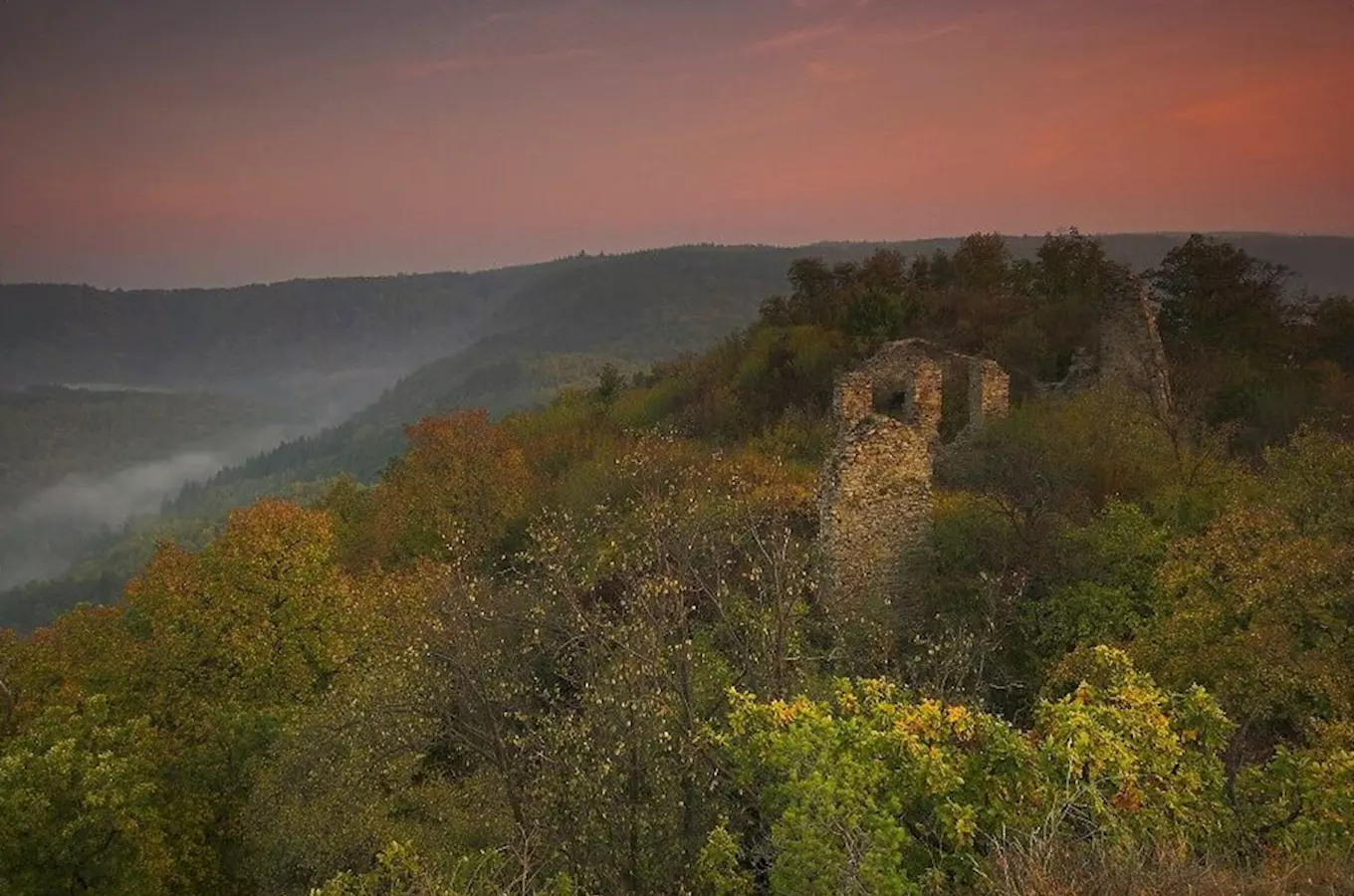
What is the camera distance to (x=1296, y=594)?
12.4 m

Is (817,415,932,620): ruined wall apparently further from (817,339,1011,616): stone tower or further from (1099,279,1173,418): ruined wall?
(1099,279,1173,418): ruined wall

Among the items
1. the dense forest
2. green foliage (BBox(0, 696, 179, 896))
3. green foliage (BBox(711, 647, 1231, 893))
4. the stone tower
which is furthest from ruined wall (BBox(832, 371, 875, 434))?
green foliage (BBox(0, 696, 179, 896))

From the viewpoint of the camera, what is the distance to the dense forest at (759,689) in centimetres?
820

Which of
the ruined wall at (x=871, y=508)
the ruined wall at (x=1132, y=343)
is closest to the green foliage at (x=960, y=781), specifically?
the ruined wall at (x=871, y=508)

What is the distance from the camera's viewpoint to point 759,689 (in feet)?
39.5

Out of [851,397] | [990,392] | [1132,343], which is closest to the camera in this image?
[990,392]

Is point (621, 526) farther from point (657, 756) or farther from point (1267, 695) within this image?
point (1267, 695)

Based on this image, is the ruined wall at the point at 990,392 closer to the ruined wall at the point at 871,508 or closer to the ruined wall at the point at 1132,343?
the ruined wall at the point at 1132,343

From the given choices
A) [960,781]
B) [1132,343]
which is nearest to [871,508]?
[960,781]

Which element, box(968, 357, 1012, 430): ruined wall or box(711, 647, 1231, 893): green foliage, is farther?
box(968, 357, 1012, 430): ruined wall

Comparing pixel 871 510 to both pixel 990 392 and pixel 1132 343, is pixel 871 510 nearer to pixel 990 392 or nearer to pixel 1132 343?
pixel 990 392

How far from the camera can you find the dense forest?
820 cm

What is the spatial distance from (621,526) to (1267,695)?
1478 cm

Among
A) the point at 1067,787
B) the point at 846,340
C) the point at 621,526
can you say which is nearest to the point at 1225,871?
the point at 1067,787
